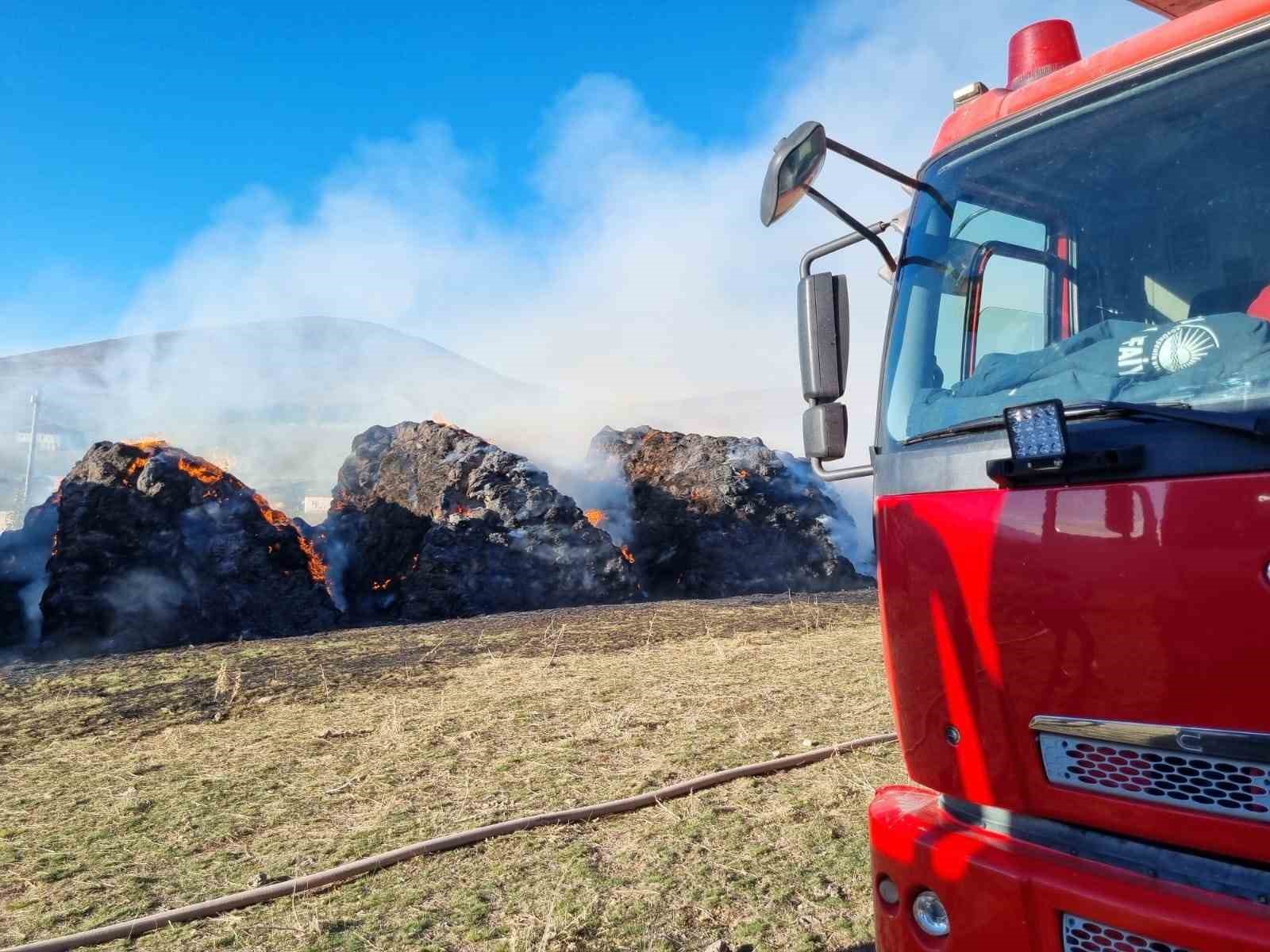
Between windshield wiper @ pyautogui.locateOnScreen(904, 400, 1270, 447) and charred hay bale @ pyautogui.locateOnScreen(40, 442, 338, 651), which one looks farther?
charred hay bale @ pyautogui.locateOnScreen(40, 442, 338, 651)

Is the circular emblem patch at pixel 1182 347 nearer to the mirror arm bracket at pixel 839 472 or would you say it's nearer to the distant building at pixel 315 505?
the mirror arm bracket at pixel 839 472

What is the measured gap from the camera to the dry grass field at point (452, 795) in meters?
3.05

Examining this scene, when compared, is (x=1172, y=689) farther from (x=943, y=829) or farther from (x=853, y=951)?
(x=853, y=951)

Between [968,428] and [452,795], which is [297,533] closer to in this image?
[452,795]

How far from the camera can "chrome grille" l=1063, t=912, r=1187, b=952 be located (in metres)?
1.70

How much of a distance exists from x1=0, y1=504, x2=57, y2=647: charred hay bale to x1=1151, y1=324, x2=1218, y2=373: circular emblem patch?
531 inches

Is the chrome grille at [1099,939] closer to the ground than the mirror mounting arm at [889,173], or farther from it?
closer to the ground

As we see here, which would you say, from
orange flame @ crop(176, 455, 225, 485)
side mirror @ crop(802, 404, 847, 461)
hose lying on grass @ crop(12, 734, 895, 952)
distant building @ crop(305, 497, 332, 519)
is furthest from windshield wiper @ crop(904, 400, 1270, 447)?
distant building @ crop(305, 497, 332, 519)

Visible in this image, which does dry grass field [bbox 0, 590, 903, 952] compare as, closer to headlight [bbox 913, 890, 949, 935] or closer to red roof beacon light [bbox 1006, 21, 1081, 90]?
headlight [bbox 913, 890, 949, 935]

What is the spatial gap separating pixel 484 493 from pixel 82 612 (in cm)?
581

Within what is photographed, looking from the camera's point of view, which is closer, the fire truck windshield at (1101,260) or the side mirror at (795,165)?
the fire truck windshield at (1101,260)

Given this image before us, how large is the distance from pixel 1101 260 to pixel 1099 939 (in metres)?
1.76

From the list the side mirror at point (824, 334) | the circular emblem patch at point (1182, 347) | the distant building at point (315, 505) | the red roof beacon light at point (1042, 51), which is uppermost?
the distant building at point (315, 505)

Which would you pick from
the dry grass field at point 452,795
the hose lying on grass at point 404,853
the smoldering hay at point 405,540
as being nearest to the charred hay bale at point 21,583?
the smoldering hay at point 405,540
